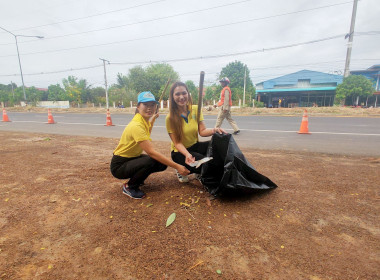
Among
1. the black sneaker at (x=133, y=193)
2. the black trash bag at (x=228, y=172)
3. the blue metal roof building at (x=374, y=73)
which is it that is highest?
the blue metal roof building at (x=374, y=73)

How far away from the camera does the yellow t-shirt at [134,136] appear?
7.07 feet

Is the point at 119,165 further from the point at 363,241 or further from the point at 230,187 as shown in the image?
the point at 363,241

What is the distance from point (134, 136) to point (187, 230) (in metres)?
1.05

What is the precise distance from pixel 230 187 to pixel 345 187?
1640mm

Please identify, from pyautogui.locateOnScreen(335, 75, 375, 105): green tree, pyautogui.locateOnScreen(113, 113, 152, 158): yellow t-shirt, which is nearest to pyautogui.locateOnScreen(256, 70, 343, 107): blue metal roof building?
pyautogui.locateOnScreen(335, 75, 375, 105): green tree

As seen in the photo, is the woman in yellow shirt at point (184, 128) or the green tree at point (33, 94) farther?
the green tree at point (33, 94)

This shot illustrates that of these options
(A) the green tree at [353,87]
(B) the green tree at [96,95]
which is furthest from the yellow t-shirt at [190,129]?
(B) the green tree at [96,95]

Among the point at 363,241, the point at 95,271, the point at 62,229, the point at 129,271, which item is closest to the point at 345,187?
the point at 363,241

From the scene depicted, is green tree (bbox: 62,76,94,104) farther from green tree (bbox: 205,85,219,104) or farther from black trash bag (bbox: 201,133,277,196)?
black trash bag (bbox: 201,133,277,196)

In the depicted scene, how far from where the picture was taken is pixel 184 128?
2.67 metres

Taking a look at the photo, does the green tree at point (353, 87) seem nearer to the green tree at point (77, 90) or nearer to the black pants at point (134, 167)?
the black pants at point (134, 167)

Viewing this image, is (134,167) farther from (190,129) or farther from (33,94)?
(33,94)

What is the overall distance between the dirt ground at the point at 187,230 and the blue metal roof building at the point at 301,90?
29.1 metres

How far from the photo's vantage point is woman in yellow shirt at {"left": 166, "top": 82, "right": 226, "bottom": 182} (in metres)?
2.53
